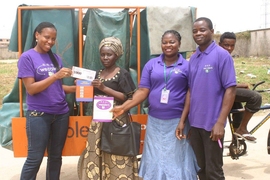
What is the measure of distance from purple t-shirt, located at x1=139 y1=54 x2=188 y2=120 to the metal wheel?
4.79ft

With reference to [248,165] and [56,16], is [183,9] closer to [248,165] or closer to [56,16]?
[56,16]

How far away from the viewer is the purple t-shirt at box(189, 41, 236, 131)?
2445 millimetres

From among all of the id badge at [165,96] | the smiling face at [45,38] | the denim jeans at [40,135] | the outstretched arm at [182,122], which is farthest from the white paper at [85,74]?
the outstretched arm at [182,122]

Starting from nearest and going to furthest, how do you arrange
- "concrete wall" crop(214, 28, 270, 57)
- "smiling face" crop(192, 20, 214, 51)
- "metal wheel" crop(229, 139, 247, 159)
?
1. "smiling face" crop(192, 20, 214, 51)
2. "metal wheel" crop(229, 139, 247, 159)
3. "concrete wall" crop(214, 28, 270, 57)

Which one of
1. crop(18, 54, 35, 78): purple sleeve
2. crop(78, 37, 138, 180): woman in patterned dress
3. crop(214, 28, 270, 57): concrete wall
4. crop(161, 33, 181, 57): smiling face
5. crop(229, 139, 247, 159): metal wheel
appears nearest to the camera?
crop(18, 54, 35, 78): purple sleeve

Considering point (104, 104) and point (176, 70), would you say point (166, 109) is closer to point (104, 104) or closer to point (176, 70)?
point (176, 70)

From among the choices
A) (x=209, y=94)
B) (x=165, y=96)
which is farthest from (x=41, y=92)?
→ (x=209, y=94)

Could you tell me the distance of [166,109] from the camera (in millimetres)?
2795

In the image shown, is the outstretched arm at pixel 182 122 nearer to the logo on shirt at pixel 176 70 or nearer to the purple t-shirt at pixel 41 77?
the logo on shirt at pixel 176 70

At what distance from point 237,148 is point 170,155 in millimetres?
1436

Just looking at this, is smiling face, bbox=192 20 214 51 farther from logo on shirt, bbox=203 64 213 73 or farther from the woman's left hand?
the woman's left hand

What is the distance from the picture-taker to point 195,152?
2.79 m

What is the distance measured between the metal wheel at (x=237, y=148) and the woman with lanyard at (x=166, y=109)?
124 centimetres

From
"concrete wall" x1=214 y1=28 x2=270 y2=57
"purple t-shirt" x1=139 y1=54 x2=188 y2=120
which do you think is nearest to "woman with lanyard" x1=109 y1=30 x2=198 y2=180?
"purple t-shirt" x1=139 y1=54 x2=188 y2=120
